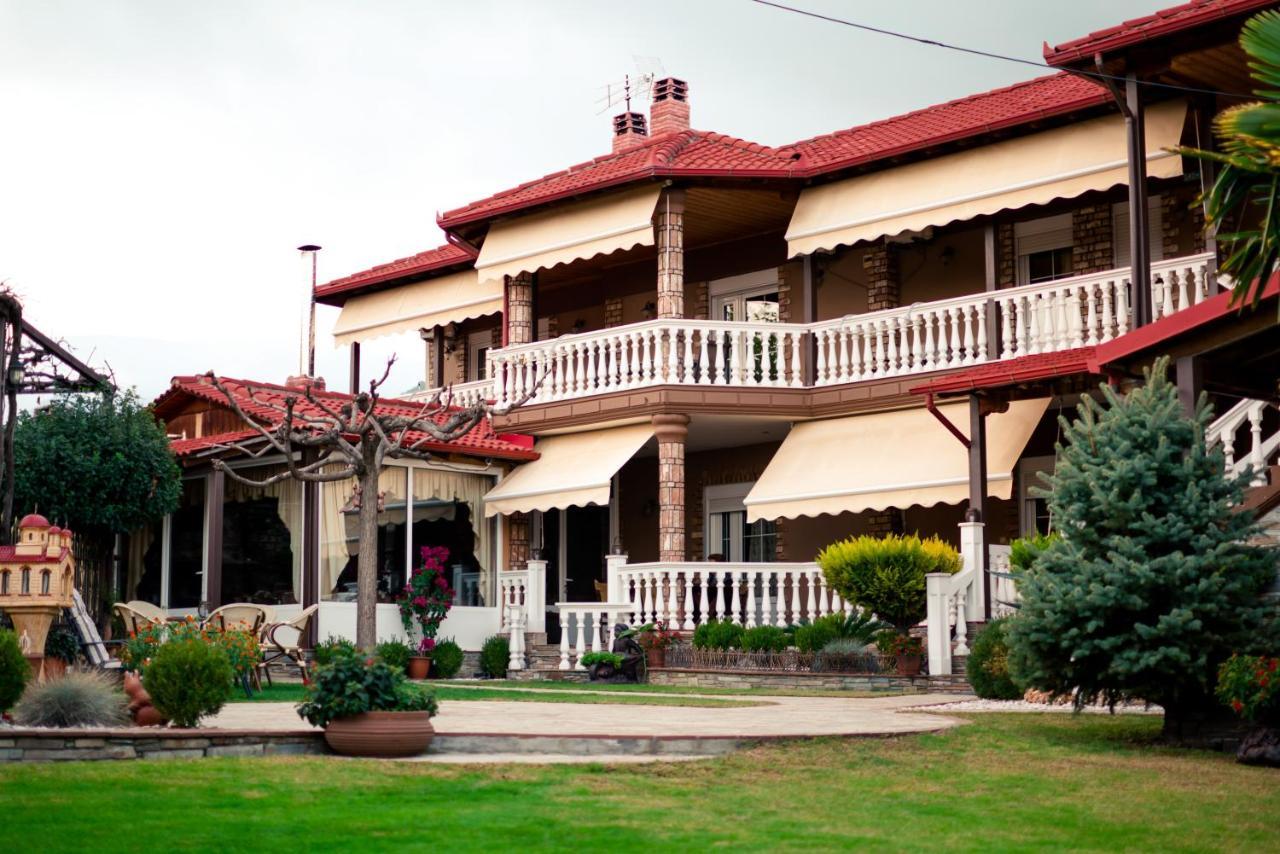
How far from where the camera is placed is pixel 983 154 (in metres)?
19.5

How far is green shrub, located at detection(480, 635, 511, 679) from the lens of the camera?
21.4 metres

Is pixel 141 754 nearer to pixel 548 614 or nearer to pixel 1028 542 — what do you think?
pixel 1028 542

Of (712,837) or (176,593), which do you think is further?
(176,593)

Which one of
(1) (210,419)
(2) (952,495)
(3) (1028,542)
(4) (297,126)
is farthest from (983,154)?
(1) (210,419)

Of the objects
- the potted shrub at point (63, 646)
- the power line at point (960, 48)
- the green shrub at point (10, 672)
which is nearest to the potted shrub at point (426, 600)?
the potted shrub at point (63, 646)

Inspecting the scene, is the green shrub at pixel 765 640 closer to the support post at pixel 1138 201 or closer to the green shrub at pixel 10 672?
the support post at pixel 1138 201

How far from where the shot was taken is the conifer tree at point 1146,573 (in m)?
10.7

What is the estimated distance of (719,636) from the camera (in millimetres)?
18750

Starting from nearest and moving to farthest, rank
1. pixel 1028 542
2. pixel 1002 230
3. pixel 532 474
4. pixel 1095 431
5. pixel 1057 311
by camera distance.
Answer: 1. pixel 1095 431
2. pixel 1028 542
3. pixel 1057 311
4. pixel 1002 230
5. pixel 532 474

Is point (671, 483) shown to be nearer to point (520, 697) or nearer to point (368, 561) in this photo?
point (520, 697)

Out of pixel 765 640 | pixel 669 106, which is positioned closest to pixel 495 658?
pixel 765 640

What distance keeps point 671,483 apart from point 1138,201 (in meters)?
7.01

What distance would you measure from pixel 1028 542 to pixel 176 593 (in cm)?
1260

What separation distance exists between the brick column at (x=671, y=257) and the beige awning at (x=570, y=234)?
292 mm
